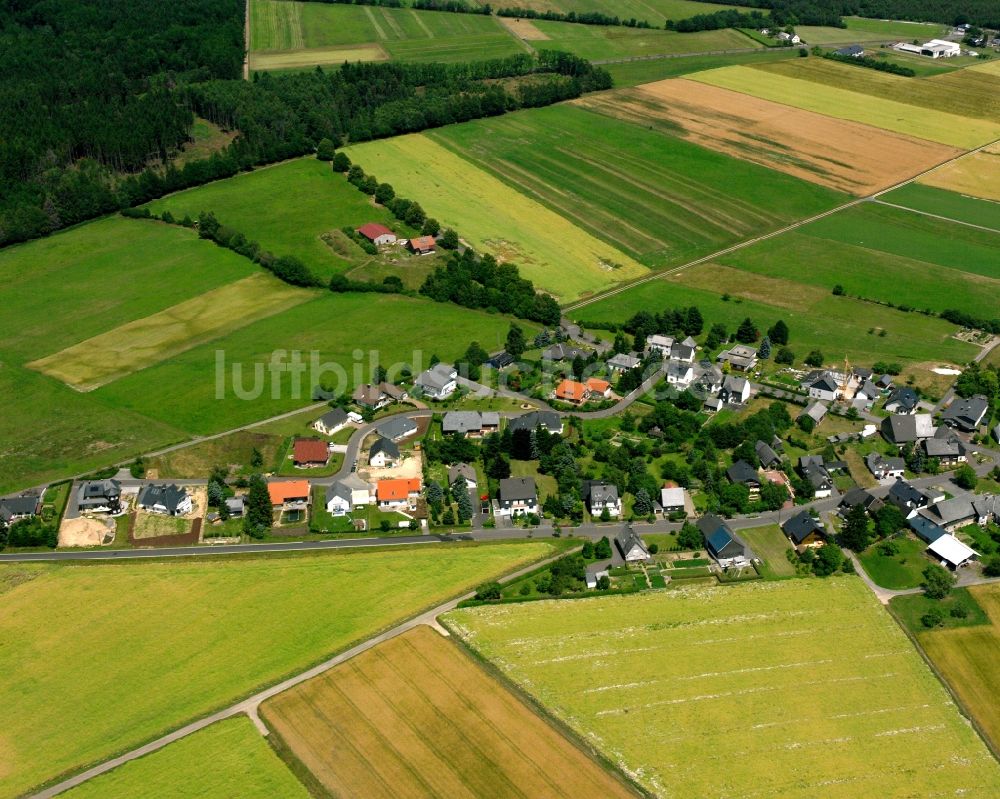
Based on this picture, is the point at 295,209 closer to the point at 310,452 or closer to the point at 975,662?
the point at 310,452

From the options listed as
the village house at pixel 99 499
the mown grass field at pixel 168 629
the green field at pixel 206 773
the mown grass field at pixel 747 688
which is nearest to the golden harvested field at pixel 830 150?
the mown grass field at pixel 747 688

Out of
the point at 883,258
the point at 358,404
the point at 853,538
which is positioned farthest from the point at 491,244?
the point at 853,538

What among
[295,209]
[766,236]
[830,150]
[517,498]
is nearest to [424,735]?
[517,498]

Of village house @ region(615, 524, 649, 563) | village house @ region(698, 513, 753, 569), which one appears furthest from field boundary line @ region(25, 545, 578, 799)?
village house @ region(698, 513, 753, 569)

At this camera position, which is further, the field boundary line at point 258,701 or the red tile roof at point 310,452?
the red tile roof at point 310,452

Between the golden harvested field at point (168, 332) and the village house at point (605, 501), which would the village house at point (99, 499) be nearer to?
the golden harvested field at point (168, 332)

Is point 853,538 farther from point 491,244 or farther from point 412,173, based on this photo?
point 412,173
